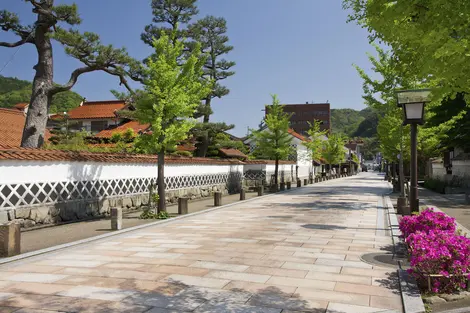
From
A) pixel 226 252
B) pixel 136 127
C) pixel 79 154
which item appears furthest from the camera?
pixel 136 127

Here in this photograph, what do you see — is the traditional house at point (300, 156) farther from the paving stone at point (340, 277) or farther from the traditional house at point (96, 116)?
the paving stone at point (340, 277)

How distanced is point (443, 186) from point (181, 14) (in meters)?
24.0

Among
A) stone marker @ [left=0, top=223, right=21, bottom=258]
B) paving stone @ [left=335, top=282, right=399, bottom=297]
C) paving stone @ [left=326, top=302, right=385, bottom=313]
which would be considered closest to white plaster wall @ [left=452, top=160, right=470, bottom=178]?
paving stone @ [left=335, top=282, right=399, bottom=297]

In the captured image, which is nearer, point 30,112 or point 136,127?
point 30,112

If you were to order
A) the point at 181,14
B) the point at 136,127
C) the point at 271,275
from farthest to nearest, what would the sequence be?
the point at 136,127
the point at 181,14
the point at 271,275

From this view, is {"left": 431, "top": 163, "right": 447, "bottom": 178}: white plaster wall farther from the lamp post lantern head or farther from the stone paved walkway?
the stone paved walkway

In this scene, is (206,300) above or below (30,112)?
below

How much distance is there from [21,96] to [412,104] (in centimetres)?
6858

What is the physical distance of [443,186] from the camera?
1105 inches

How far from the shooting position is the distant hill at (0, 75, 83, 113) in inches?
2478

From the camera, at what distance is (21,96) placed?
212 feet

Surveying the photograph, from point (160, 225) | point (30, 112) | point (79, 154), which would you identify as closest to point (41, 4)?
point (30, 112)

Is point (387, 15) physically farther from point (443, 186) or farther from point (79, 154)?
point (443, 186)

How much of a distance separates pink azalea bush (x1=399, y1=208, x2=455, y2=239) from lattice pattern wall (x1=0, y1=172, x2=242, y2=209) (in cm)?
1099
